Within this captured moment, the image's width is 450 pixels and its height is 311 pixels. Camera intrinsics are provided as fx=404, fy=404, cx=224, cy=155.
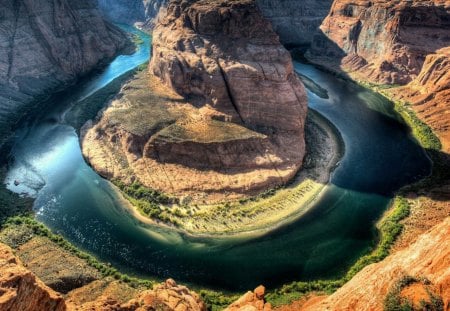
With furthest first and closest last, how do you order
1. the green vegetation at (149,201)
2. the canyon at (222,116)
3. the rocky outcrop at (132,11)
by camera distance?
the rocky outcrop at (132,11) → the green vegetation at (149,201) → the canyon at (222,116)

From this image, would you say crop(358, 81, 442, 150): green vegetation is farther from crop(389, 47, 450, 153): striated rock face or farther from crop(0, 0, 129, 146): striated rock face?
crop(0, 0, 129, 146): striated rock face

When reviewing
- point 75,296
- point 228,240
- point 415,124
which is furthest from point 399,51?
point 75,296

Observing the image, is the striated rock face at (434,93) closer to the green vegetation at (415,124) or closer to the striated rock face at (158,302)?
the green vegetation at (415,124)

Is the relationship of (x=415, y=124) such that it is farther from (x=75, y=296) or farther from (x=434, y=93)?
(x=75, y=296)

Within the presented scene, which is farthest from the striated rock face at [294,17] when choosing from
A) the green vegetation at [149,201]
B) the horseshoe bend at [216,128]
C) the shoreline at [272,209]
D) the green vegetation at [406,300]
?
the green vegetation at [406,300]

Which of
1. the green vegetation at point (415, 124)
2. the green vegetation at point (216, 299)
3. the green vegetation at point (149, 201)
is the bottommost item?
the green vegetation at point (149, 201)

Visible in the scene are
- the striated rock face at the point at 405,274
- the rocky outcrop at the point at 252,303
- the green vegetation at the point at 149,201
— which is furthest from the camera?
the green vegetation at the point at 149,201

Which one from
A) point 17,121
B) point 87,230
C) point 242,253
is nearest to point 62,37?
point 17,121

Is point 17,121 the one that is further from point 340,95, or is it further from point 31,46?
point 340,95
